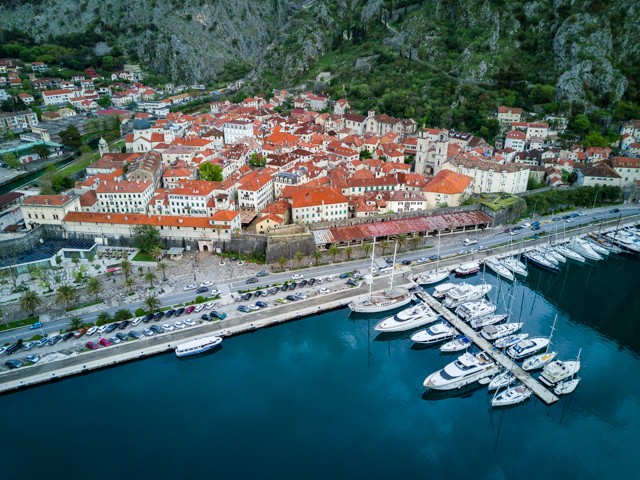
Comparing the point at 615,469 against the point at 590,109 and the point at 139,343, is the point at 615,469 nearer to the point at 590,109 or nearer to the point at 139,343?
the point at 139,343

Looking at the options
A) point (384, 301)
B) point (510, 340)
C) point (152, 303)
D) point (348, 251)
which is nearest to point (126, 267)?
point (152, 303)

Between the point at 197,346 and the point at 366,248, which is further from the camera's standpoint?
the point at 366,248

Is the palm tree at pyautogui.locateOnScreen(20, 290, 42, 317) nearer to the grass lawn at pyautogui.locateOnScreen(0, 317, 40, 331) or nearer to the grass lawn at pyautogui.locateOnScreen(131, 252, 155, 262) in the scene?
the grass lawn at pyautogui.locateOnScreen(0, 317, 40, 331)

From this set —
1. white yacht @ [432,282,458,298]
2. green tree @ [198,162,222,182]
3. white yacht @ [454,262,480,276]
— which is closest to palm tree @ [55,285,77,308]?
green tree @ [198,162,222,182]

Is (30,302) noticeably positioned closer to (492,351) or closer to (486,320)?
(492,351)

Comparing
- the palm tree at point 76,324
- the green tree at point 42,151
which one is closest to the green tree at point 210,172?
the palm tree at point 76,324
